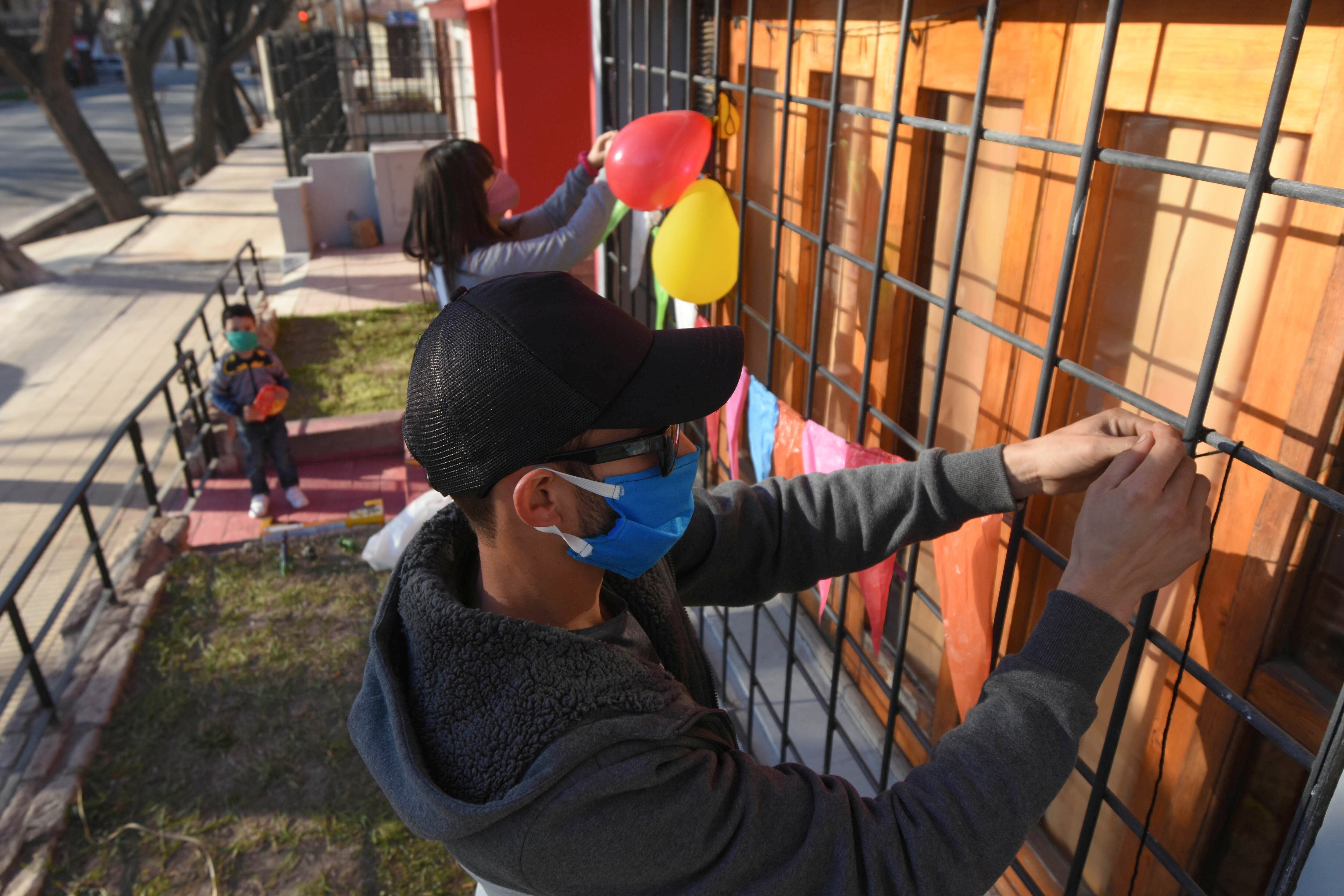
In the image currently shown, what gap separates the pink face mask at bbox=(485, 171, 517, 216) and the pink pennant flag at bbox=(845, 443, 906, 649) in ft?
8.10

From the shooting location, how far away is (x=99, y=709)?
12.3 feet

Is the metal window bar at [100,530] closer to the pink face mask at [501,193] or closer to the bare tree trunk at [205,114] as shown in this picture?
the pink face mask at [501,193]

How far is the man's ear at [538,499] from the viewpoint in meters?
1.23

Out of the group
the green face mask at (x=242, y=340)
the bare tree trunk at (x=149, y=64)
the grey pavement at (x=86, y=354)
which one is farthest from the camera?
the bare tree trunk at (x=149, y=64)

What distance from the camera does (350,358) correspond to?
8164mm

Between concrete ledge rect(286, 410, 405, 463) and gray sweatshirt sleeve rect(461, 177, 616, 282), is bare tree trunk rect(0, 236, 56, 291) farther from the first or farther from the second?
gray sweatshirt sleeve rect(461, 177, 616, 282)

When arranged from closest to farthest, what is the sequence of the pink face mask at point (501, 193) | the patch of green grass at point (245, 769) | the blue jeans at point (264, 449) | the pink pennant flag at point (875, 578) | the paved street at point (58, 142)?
the pink pennant flag at point (875, 578) → the patch of green grass at point (245, 769) → the pink face mask at point (501, 193) → the blue jeans at point (264, 449) → the paved street at point (58, 142)

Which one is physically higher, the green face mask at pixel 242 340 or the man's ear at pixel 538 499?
the man's ear at pixel 538 499

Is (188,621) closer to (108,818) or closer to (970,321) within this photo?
(108,818)

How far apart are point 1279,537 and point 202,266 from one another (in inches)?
570

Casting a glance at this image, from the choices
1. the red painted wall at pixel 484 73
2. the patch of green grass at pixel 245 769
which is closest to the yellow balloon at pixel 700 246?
the patch of green grass at pixel 245 769

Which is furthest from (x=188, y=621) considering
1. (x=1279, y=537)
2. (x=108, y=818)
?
(x=1279, y=537)

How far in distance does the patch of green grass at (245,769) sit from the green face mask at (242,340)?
1363 millimetres

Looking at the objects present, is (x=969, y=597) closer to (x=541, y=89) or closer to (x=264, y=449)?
(x=264, y=449)
